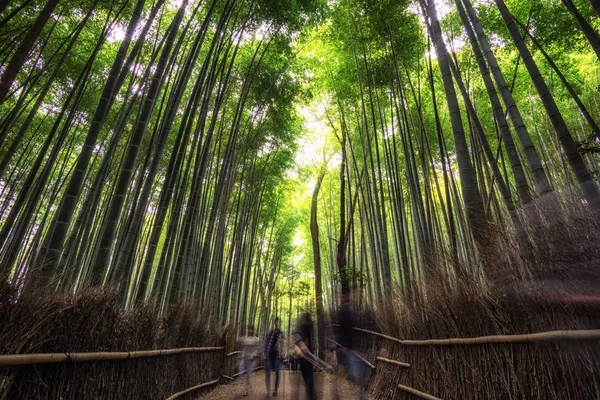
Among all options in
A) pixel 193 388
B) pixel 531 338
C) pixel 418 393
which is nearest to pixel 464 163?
pixel 531 338

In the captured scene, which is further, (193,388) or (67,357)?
(193,388)

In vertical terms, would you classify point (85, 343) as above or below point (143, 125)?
below

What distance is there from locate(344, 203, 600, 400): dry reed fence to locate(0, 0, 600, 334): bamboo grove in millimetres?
109

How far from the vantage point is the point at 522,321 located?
152cm

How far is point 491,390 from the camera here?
5.51 ft

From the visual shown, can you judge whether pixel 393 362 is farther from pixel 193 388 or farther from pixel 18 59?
pixel 18 59

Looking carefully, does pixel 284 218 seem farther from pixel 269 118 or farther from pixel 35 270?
pixel 35 270

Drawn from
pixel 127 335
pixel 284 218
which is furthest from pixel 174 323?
pixel 284 218

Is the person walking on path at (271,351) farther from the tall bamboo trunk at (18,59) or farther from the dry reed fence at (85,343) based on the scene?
the tall bamboo trunk at (18,59)

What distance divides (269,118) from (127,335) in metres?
5.91

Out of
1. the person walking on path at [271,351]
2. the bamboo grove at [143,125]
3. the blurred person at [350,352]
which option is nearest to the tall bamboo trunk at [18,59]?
the bamboo grove at [143,125]

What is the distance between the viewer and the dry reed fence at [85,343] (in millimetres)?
1342

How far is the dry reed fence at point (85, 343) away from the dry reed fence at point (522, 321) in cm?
225

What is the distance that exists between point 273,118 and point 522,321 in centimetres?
629
